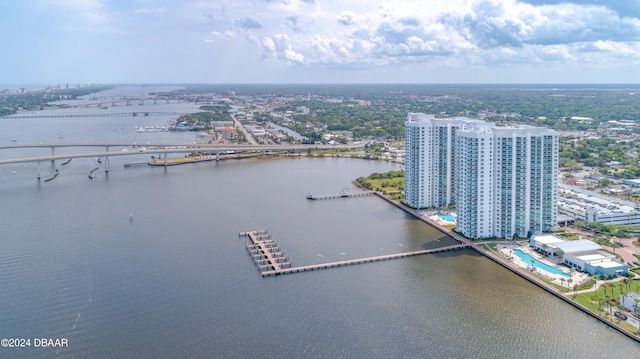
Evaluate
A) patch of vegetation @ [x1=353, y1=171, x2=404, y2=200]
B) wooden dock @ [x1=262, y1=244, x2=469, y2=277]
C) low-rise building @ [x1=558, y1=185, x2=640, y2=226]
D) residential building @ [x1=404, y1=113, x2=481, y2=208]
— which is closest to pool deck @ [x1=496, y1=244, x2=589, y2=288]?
wooden dock @ [x1=262, y1=244, x2=469, y2=277]

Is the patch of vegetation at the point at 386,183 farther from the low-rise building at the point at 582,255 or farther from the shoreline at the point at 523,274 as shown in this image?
the low-rise building at the point at 582,255

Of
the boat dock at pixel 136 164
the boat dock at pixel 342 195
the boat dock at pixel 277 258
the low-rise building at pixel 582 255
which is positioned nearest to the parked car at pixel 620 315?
the low-rise building at pixel 582 255

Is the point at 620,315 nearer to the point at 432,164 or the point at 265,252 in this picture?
the point at 265,252

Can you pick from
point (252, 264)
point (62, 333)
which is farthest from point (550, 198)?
point (62, 333)

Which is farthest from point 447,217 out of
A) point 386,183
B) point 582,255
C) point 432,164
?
point 386,183

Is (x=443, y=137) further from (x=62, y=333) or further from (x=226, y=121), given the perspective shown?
(x=226, y=121)

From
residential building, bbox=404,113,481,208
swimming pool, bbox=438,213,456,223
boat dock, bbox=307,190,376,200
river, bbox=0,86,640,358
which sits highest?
residential building, bbox=404,113,481,208

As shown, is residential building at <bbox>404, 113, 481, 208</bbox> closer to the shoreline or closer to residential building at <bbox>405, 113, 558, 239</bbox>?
the shoreline

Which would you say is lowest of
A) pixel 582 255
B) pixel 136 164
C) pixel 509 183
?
pixel 582 255
